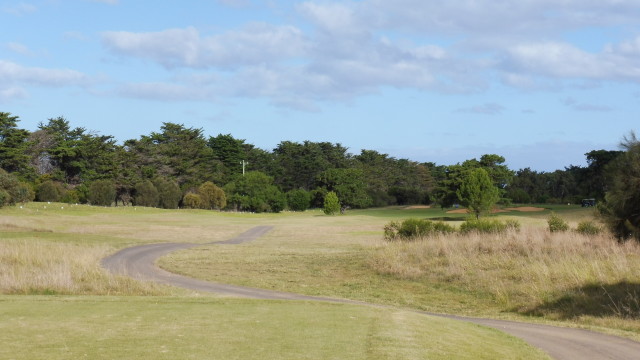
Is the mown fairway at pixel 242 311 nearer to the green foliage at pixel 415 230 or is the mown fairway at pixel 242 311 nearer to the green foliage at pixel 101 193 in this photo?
the green foliage at pixel 415 230

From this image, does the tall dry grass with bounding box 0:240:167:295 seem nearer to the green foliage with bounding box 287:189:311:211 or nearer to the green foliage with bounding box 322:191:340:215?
the green foliage with bounding box 322:191:340:215

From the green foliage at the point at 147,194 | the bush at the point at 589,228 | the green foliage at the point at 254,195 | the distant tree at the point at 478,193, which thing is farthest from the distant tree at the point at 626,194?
the green foliage at the point at 254,195

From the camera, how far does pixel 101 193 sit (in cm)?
9081

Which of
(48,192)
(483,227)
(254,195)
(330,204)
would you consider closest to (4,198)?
(48,192)

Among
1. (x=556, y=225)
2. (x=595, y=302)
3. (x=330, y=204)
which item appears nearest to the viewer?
(x=595, y=302)

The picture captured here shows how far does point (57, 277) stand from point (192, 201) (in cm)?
8110

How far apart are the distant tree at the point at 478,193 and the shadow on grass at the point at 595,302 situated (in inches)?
1853

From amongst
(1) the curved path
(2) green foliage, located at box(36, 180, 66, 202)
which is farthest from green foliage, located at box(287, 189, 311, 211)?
(1) the curved path

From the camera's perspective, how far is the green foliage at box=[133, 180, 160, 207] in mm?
98250

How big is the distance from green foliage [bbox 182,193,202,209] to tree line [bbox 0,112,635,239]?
0.53 feet

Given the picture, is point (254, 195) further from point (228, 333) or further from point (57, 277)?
point (228, 333)

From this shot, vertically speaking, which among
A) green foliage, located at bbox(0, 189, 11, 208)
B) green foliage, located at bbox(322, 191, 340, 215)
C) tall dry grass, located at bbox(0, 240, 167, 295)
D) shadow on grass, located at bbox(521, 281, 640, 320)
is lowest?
shadow on grass, located at bbox(521, 281, 640, 320)

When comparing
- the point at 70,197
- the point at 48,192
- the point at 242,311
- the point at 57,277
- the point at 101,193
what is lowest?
the point at 57,277

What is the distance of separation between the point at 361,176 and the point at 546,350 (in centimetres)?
10666
